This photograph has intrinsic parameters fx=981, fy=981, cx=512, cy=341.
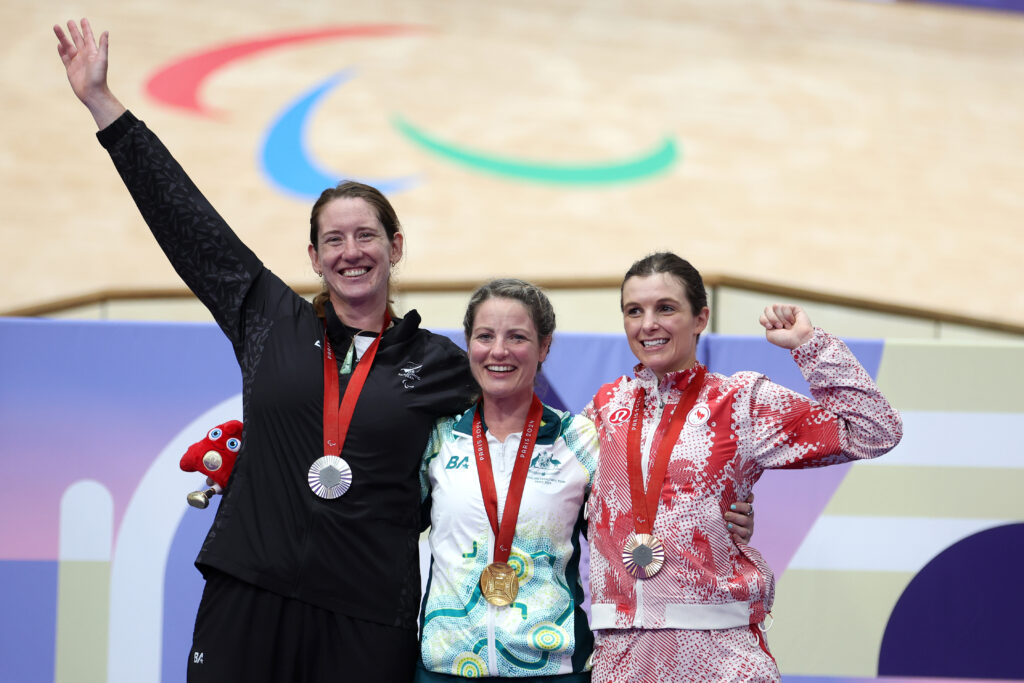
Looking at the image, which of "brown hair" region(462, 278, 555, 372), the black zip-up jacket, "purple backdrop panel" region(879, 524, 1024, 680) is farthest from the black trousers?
"purple backdrop panel" region(879, 524, 1024, 680)

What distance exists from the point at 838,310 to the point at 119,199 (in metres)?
5.39

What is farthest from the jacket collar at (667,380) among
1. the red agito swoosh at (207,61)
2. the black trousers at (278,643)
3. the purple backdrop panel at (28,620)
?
the red agito swoosh at (207,61)

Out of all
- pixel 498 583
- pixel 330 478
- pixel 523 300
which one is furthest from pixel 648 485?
pixel 330 478

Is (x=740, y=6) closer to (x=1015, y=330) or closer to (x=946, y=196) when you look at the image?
(x=946, y=196)

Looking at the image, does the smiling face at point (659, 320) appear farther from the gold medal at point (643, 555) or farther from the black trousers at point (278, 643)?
the black trousers at point (278, 643)

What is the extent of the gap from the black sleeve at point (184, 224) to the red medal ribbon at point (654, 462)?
33.1 inches

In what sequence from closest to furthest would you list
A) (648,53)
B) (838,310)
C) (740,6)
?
(838,310) < (648,53) < (740,6)

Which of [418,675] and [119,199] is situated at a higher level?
[119,199]

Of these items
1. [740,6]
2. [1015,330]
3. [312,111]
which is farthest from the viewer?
[740,6]

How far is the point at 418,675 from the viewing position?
1922 millimetres

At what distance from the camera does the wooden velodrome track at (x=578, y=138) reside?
7359 millimetres

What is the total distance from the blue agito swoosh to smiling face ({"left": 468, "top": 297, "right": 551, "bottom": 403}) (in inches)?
227

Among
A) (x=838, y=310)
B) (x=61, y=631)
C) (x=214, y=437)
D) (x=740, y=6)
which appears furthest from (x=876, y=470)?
(x=740, y=6)

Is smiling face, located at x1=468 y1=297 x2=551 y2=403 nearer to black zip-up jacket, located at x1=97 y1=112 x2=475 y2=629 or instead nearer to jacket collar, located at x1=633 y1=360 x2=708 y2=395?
black zip-up jacket, located at x1=97 y1=112 x2=475 y2=629
